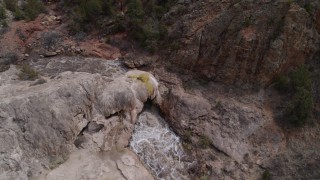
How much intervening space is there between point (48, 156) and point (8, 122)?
1986 mm

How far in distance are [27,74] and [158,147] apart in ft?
23.2

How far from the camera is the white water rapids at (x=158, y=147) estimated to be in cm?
1354

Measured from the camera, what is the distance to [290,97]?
15000 mm

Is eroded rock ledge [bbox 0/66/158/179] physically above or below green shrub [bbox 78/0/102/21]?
below

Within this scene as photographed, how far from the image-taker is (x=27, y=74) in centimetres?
1538

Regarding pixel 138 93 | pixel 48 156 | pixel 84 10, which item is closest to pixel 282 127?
pixel 138 93

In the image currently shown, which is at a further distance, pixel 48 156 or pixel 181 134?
pixel 181 134

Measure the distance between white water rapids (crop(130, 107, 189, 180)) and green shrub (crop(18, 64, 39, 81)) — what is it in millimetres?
5270

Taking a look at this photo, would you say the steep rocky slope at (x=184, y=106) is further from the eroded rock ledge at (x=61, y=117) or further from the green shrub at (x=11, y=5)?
the green shrub at (x=11, y=5)

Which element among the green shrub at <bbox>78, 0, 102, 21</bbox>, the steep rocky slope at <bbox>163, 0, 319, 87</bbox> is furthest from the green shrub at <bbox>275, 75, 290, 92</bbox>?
the green shrub at <bbox>78, 0, 102, 21</bbox>

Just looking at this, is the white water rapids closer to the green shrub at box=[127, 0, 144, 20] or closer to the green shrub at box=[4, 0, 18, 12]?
the green shrub at box=[127, 0, 144, 20]

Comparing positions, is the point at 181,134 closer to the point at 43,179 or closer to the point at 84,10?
the point at 43,179

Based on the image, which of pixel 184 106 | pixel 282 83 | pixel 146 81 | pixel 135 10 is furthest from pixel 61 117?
pixel 282 83

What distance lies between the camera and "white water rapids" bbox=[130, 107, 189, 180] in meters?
13.5
